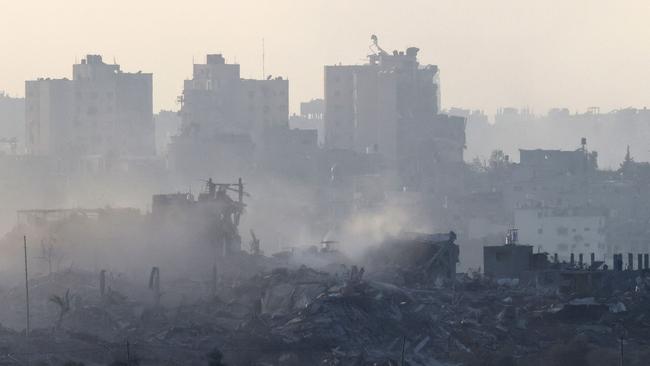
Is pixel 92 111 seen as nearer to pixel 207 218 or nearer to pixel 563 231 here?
pixel 563 231

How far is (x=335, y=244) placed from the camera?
76.1 metres

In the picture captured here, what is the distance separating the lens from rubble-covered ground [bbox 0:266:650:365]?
4753 cm

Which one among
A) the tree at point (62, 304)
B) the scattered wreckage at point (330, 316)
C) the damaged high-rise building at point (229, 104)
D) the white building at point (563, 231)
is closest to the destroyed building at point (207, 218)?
the scattered wreckage at point (330, 316)

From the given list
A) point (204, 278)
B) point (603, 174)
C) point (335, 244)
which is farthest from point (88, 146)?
point (204, 278)

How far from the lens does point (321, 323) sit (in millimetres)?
50531

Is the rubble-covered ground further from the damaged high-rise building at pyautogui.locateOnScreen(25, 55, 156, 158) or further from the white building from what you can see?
the damaged high-rise building at pyautogui.locateOnScreen(25, 55, 156, 158)

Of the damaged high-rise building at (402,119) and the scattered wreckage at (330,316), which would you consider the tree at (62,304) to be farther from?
the damaged high-rise building at (402,119)

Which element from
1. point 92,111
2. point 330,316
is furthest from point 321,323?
point 92,111

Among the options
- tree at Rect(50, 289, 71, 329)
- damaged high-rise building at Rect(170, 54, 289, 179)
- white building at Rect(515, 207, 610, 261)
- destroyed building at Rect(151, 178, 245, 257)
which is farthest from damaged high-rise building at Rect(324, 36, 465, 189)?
tree at Rect(50, 289, 71, 329)

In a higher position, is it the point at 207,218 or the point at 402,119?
the point at 402,119

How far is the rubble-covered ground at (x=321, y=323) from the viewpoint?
47.5 meters

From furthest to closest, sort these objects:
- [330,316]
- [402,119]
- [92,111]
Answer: [92,111], [402,119], [330,316]

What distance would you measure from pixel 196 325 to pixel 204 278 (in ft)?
33.9

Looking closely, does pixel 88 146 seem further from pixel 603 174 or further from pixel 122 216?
pixel 122 216
